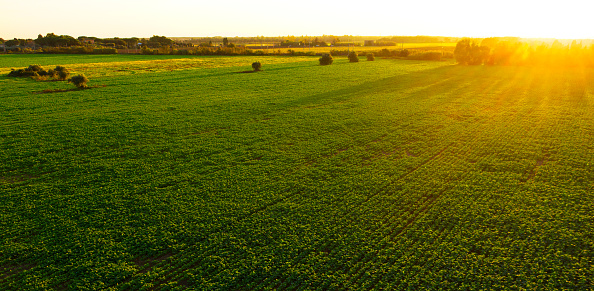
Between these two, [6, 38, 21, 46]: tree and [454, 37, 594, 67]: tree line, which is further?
[6, 38, 21, 46]: tree

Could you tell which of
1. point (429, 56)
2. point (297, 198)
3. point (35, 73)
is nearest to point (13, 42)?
point (35, 73)

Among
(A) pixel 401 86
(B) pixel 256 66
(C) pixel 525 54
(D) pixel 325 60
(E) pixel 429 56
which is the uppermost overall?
(E) pixel 429 56

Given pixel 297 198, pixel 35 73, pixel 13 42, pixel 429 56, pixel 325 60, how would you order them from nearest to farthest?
1. pixel 297 198
2. pixel 35 73
3. pixel 325 60
4. pixel 429 56
5. pixel 13 42

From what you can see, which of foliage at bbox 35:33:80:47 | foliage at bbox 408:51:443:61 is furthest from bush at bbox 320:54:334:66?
foliage at bbox 35:33:80:47

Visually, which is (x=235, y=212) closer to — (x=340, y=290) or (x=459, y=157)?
(x=340, y=290)

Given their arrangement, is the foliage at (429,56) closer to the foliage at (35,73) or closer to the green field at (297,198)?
the green field at (297,198)

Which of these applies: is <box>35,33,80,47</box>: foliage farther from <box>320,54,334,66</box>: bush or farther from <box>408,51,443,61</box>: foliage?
<box>408,51,443,61</box>: foliage

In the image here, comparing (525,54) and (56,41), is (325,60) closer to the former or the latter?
(525,54)

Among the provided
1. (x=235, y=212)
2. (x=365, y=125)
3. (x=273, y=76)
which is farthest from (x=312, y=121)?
(x=273, y=76)

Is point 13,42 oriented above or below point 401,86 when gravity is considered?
above

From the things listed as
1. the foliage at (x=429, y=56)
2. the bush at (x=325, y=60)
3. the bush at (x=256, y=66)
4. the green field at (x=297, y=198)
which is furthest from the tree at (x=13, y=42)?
the foliage at (x=429, y=56)
